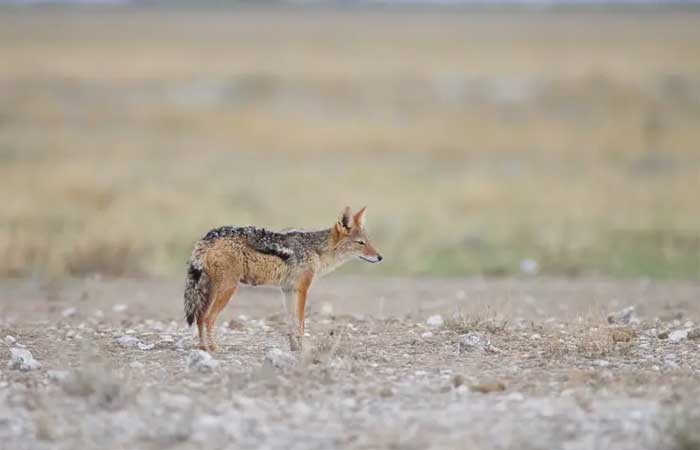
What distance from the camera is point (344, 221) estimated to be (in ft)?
37.4

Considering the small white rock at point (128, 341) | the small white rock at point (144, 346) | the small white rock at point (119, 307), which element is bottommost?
the small white rock at point (144, 346)

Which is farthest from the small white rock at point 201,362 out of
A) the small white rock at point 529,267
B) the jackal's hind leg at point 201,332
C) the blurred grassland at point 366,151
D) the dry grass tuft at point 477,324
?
the small white rock at point 529,267

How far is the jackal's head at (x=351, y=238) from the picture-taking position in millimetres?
11352

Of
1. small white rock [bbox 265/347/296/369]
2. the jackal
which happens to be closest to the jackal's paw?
the jackal

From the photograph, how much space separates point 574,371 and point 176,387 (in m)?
3.09

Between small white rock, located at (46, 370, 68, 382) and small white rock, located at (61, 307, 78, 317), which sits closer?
small white rock, located at (46, 370, 68, 382)

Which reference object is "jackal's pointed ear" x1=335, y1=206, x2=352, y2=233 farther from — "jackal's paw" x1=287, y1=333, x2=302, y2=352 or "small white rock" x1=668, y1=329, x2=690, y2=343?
"small white rock" x1=668, y1=329, x2=690, y2=343

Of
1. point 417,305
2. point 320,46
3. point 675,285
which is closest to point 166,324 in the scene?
point 417,305

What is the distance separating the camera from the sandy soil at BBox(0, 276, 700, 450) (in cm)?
748

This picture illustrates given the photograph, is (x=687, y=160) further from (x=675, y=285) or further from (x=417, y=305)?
(x=417, y=305)

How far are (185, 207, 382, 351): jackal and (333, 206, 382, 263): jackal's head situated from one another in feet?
0.26

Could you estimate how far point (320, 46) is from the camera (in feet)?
192

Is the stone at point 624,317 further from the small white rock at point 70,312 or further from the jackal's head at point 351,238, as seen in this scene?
the small white rock at point 70,312

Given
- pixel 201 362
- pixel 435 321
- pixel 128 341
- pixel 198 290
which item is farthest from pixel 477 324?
pixel 128 341
